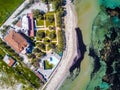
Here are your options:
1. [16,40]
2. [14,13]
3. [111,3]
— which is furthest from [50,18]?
[111,3]

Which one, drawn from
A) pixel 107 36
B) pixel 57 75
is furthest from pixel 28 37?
pixel 107 36

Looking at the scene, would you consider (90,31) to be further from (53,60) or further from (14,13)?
(14,13)

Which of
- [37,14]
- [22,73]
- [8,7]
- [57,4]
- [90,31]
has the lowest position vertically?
[22,73]

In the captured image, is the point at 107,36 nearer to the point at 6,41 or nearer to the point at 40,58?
the point at 40,58

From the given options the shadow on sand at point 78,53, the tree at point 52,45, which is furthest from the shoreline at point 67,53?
the tree at point 52,45

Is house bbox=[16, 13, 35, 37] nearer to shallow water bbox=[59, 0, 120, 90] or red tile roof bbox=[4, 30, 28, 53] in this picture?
red tile roof bbox=[4, 30, 28, 53]

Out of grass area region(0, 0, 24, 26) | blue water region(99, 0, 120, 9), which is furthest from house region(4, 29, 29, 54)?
blue water region(99, 0, 120, 9)
